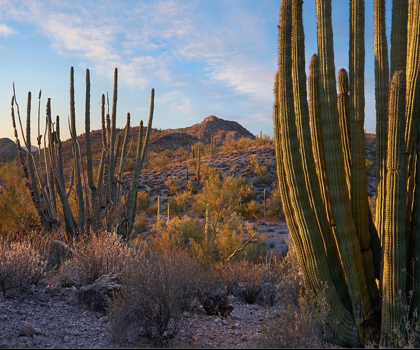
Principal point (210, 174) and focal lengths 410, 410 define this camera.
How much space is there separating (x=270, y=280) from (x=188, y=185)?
61.3 ft

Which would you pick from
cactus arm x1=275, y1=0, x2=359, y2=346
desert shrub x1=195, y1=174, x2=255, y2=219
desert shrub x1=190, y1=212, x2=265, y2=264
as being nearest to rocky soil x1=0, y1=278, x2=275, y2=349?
cactus arm x1=275, y1=0, x2=359, y2=346

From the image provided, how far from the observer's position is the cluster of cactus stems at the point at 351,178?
5191 mm

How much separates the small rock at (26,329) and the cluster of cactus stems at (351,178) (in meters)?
3.63

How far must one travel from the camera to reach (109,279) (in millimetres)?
6891

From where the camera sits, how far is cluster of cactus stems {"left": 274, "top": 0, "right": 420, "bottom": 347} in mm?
5191

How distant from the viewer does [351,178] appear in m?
5.56

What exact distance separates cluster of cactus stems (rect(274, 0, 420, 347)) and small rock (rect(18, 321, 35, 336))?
3.63 metres

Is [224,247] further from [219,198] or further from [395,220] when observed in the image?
[219,198]

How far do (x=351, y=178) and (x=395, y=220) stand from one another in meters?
0.86

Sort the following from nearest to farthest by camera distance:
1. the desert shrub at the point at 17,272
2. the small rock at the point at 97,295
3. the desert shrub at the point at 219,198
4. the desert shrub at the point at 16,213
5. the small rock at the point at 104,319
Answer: the small rock at the point at 104,319 → the small rock at the point at 97,295 → the desert shrub at the point at 17,272 → the desert shrub at the point at 16,213 → the desert shrub at the point at 219,198

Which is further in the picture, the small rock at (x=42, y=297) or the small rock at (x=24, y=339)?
the small rock at (x=42, y=297)

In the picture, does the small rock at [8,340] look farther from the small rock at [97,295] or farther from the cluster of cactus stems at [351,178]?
the cluster of cactus stems at [351,178]

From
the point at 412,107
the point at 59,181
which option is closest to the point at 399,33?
the point at 412,107

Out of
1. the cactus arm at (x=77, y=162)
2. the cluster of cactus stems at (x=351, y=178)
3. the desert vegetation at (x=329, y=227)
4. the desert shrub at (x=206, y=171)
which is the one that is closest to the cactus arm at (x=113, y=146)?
the cactus arm at (x=77, y=162)
